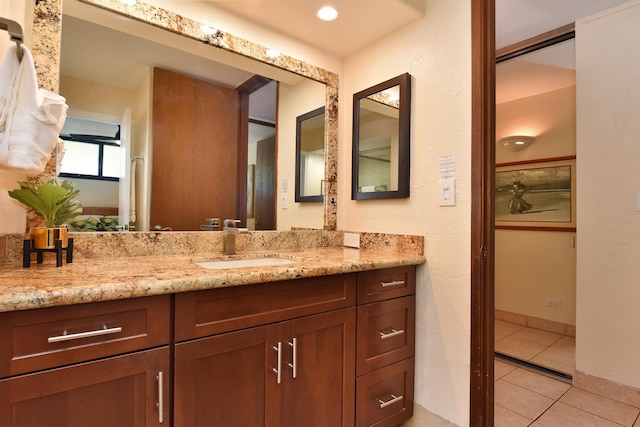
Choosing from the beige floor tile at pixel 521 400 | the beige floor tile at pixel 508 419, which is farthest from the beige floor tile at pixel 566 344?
the beige floor tile at pixel 508 419

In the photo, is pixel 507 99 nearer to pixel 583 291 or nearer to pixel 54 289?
pixel 583 291

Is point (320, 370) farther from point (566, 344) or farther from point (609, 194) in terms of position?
point (566, 344)

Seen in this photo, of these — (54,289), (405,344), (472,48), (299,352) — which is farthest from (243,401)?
(472,48)

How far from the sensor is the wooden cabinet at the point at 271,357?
981 millimetres

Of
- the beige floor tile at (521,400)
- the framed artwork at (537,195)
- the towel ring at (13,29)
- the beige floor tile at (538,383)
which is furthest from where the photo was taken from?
the framed artwork at (537,195)

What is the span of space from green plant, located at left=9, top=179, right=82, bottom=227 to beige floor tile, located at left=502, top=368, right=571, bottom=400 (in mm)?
2707

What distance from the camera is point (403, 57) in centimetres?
182

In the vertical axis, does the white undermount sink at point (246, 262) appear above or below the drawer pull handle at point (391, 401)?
above

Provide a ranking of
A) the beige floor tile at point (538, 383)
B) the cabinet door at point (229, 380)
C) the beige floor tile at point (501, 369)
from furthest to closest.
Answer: the beige floor tile at point (501, 369) < the beige floor tile at point (538, 383) < the cabinet door at point (229, 380)

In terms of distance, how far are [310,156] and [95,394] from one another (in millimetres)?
1618

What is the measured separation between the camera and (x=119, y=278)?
3.03ft

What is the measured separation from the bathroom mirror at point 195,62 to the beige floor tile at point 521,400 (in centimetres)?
150

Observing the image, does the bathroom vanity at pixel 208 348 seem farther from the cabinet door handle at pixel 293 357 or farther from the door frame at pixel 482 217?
the door frame at pixel 482 217

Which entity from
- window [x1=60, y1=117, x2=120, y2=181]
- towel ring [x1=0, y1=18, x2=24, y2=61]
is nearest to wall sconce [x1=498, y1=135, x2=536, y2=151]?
window [x1=60, y1=117, x2=120, y2=181]
